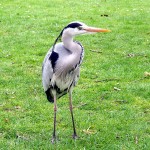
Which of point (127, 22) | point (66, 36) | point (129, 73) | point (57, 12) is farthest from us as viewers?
point (57, 12)

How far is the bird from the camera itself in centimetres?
518

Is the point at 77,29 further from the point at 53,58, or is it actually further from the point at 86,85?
the point at 86,85

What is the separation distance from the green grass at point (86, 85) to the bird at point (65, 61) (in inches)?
19.1

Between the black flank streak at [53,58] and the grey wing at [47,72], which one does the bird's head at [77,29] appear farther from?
the grey wing at [47,72]

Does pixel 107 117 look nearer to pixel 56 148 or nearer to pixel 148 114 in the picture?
pixel 148 114

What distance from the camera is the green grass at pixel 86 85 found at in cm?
564

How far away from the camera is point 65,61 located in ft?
17.2

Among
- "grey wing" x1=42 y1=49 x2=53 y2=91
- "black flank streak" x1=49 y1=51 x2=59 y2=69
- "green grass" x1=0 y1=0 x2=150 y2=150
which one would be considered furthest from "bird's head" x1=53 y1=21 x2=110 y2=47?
"green grass" x1=0 y1=0 x2=150 y2=150

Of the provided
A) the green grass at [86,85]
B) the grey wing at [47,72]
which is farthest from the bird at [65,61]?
the green grass at [86,85]

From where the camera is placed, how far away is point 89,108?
659 centimetres

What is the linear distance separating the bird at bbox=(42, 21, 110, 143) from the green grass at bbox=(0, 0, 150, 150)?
0.49m

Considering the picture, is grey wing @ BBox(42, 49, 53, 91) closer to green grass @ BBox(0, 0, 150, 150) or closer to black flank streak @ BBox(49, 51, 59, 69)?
black flank streak @ BBox(49, 51, 59, 69)

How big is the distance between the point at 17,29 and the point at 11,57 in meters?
2.42

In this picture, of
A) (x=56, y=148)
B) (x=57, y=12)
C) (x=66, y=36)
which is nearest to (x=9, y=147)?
(x=56, y=148)
